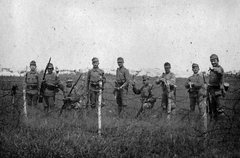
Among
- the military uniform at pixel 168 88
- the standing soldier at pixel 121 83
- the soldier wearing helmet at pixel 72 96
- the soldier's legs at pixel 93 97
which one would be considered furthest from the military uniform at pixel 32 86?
the military uniform at pixel 168 88

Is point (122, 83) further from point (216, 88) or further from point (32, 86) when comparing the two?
point (32, 86)

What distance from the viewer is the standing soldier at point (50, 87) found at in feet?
28.3

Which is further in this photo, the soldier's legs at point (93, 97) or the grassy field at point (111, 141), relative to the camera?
the soldier's legs at point (93, 97)

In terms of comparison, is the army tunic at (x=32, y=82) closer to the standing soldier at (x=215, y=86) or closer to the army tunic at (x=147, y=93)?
the army tunic at (x=147, y=93)

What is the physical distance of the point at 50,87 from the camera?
28.7 feet

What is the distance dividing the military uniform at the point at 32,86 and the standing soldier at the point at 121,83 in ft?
11.1

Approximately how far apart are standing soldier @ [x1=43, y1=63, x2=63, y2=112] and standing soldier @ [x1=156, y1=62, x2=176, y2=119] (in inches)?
162

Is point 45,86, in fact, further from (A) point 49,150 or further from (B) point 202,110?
(B) point 202,110

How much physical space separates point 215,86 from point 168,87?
5.30ft

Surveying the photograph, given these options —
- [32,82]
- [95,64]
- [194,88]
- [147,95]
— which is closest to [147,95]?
[147,95]

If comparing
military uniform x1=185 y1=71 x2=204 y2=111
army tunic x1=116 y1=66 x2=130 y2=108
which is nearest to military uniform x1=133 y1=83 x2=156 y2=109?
army tunic x1=116 y1=66 x2=130 y2=108

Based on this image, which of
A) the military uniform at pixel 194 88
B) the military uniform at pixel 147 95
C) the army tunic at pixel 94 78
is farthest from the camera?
the military uniform at pixel 147 95

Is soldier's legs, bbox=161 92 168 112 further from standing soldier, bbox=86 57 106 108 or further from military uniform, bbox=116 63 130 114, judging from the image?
standing soldier, bbox=86 57 106 108

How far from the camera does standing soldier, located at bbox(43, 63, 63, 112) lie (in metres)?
8.64
